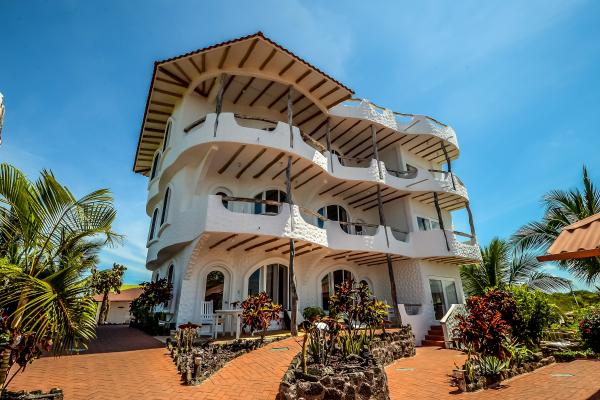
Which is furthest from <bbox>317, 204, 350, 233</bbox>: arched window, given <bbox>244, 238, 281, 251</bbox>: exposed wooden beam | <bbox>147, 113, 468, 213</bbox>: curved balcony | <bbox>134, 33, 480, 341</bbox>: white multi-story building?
<bbox>244, 238, 281, 251</bbox>: exposed wooden beam

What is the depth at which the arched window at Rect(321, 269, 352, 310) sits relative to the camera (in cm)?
1476

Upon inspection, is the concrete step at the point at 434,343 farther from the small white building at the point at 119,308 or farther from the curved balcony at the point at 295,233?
the small white building at the point at 119,308

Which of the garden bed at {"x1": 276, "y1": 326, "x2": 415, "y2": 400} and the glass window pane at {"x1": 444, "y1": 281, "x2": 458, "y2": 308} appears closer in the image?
the garden bed at {"x1": 276, "y1": 326, "x2": 415, "y2": 400}

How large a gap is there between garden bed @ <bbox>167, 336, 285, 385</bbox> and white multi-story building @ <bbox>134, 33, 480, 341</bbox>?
3.17 m

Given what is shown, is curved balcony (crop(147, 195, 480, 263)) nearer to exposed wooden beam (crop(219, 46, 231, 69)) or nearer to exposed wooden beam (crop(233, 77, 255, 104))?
exposed wooden beam (crop(233, 77, 255, 104))

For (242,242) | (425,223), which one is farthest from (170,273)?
(425,223)

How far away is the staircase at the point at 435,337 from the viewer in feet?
41.5

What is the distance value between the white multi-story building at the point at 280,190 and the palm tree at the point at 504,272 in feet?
14.0

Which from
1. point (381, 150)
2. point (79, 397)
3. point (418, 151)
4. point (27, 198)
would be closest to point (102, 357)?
point (79, 397)

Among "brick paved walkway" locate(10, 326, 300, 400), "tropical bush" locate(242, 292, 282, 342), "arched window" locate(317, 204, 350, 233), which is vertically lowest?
"brick paved walkway" locate(10, 326, 300, 400)

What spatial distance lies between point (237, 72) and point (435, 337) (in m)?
14.2

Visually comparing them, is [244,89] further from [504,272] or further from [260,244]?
[504,272]

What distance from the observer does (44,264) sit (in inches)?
173

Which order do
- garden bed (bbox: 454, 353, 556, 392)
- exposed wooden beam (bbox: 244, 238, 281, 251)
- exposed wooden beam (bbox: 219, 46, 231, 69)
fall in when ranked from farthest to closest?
exposed wooden beam (bbox: 219, 46, 231, 69) → exposed wooden beam (bbox: 244, 238, 281, 251) → garden bed (bbox: 454, 353, 556, 392)
